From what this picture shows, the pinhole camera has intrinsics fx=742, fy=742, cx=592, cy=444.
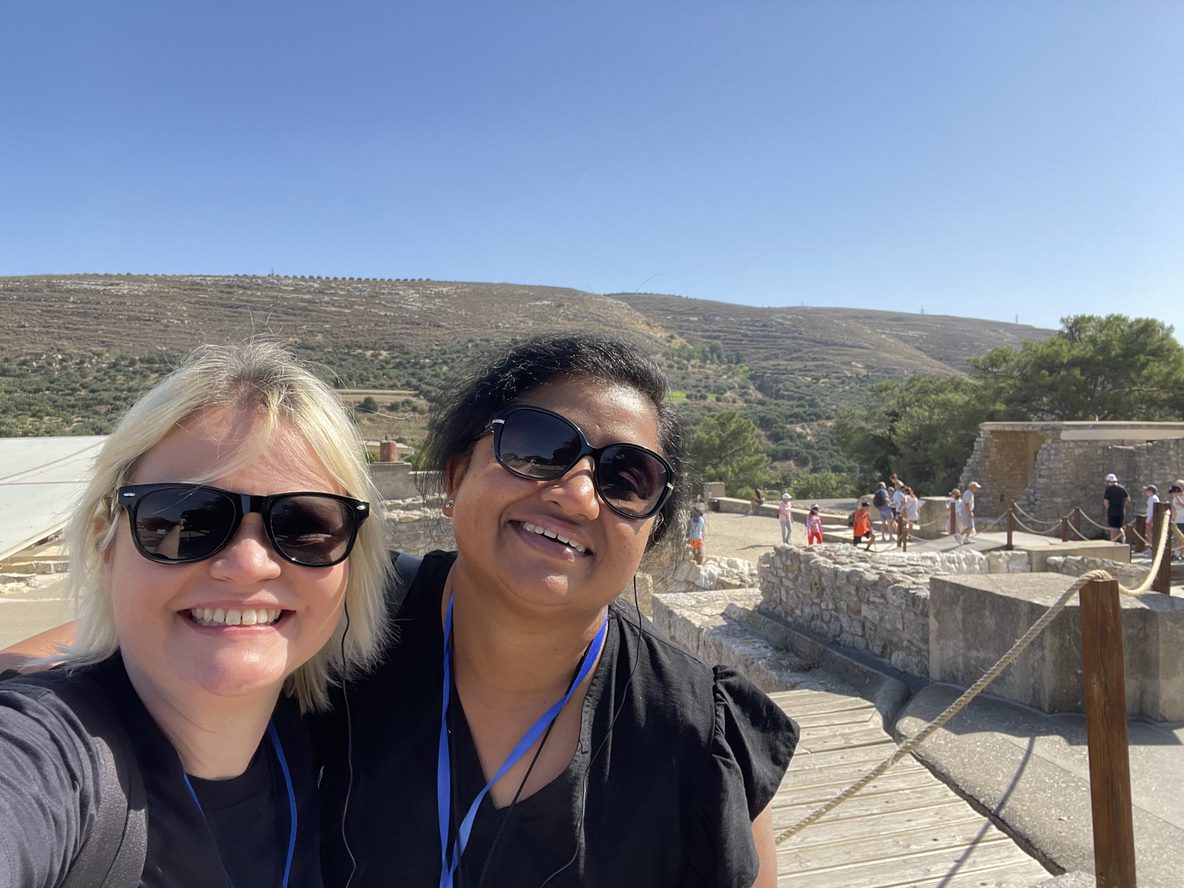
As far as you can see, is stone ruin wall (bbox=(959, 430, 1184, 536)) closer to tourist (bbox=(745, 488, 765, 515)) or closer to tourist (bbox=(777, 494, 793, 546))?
tourist (bbox=(745, 488, 765, 515))

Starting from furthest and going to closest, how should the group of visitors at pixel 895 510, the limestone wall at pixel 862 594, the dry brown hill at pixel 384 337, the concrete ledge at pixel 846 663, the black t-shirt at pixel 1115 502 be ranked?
the dry brown hill at pixel 384 337
the group of visitors at pixel 895 510
the black t-shirt at pixel 1115 502
the limestone wall at pixel 862 594
the concrete ledge at pixel 846 663

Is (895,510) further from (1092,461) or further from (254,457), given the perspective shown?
(254,457)

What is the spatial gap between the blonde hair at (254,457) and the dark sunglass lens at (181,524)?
4cm

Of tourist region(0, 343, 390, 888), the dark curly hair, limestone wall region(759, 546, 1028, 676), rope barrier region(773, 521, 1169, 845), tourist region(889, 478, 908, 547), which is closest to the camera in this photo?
tourist region(0, 343, 390, 888)

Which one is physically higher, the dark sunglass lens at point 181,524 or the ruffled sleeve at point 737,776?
the dark sunglass lens at point 181,524

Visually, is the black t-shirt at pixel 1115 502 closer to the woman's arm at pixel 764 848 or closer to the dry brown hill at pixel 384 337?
the dry brown hill at pixel 384 337

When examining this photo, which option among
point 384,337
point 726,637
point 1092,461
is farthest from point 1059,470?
point 384,337

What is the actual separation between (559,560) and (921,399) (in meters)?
29.9

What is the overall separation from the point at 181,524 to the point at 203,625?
0.51ft

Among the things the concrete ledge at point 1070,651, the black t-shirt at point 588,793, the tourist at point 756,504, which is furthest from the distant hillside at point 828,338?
the black t-shirt at point 588,793

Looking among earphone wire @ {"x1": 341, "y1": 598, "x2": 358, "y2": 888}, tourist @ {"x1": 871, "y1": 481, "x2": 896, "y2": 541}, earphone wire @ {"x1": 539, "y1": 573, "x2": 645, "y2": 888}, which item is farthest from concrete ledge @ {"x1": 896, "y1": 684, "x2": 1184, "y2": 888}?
tourist @ {"x1": 871, "y1": 481, "x2": 896, "y2": 541}

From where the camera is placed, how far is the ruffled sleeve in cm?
126

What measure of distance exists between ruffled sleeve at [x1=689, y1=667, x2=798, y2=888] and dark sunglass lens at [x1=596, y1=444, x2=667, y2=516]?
37cm

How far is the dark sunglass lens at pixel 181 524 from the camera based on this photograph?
3.60 feet
